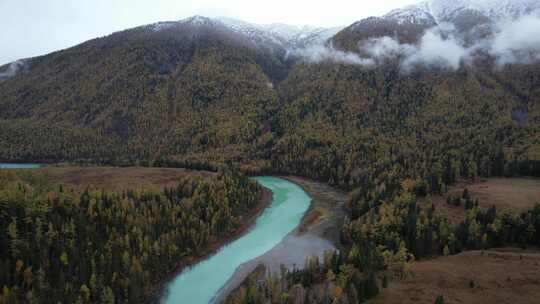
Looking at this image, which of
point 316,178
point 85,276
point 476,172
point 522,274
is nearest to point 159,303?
point 85,276

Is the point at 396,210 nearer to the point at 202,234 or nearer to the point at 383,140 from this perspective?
the point at 202,234

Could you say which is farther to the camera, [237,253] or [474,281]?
[237,253]

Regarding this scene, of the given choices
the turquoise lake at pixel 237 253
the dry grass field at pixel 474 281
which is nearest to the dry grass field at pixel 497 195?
the dry grass field at pixel 474 281

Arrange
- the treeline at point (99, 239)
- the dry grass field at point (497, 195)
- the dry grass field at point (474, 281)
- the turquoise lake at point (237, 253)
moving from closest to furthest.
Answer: the dry grass field at point (474, 281)
the treeline at point (99, 239)
the turquoise lake at point (237, 253)
the dry grass field at point (497, 195)

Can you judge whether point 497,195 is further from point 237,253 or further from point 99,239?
point 99,239

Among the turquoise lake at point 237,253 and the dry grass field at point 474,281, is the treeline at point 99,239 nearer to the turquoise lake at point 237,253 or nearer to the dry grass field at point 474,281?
the turquoise lake at point 237,253

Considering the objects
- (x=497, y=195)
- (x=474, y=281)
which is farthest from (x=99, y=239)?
(x=497, y=195)

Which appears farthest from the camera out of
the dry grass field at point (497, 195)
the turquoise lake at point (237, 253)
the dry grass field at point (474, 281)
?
the dry grass field at point (497, 195)
